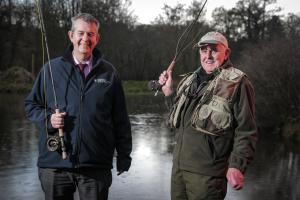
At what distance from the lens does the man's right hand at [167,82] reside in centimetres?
460

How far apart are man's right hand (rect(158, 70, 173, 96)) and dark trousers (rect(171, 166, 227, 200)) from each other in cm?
78

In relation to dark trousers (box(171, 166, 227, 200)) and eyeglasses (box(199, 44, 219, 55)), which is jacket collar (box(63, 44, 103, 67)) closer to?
eyeglasses (box(199, 44, 219, 55))

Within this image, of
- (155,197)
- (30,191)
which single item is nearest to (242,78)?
(155,197)

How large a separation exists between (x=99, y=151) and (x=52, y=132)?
40 cm

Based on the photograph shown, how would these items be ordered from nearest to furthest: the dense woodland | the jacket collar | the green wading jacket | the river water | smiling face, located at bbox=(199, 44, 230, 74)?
the green wading jacket, the jacket collar, smiling face, located at bbox=(199, 44, 230, 74), the river water, the dense woodland

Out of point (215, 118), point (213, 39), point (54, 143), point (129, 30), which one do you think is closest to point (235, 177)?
point (215, 118)

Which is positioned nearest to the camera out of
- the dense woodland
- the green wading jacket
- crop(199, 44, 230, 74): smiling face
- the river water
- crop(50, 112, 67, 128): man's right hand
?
crop(50, 112, 67, 128): man's right hand

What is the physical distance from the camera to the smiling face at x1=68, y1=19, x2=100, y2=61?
407cm

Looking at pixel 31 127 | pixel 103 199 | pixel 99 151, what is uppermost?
pixel 99 151

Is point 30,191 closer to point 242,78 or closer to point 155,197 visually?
point 155,197

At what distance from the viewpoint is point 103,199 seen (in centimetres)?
404

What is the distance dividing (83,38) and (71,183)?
1.15 m

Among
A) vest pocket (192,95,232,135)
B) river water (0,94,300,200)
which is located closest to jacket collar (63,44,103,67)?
vest pocket (192,95,232,135)

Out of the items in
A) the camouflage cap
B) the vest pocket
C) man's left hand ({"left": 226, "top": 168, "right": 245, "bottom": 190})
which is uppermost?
the camouflage cap
